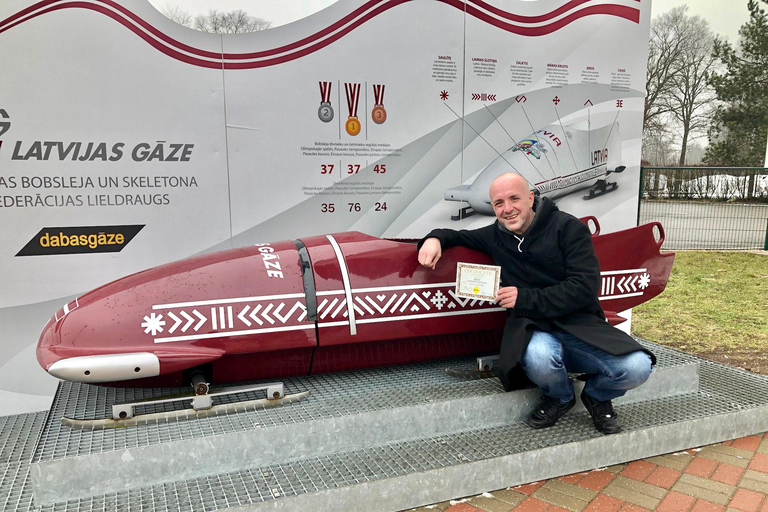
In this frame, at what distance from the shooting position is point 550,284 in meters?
2.63

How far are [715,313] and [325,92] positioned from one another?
475 cm

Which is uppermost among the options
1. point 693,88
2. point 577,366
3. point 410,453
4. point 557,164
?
point 693,88

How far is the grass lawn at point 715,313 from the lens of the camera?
453cm

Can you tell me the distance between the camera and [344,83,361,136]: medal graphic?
3582 mm

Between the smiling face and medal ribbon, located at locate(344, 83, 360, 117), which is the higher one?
medal ribbon, located at locate(344, 83, 360, 117)

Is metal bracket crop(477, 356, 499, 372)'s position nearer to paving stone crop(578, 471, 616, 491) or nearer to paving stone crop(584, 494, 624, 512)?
paving stone crop(578, 471, 616, 491)

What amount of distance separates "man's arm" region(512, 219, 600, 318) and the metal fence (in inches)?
343

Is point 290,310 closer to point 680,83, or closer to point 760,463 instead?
point 760,463

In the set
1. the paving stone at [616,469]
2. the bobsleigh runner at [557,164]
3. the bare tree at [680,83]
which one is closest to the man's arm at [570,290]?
the paving stone at [616,469]

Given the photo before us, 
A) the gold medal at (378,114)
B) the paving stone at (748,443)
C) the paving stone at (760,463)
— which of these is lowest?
the paving stone at (748,443)

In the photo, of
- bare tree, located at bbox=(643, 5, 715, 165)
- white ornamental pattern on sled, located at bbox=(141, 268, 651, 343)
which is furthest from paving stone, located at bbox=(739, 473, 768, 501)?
bare tree, located at bbox=(643, 5, 715, 165)

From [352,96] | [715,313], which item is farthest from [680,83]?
[352,96]

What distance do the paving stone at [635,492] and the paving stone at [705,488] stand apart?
11 centimetres

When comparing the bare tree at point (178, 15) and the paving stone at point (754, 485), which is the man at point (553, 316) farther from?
the bare tree at point (178, 15)
